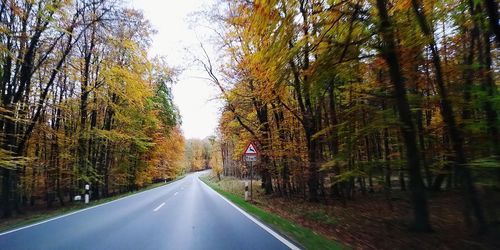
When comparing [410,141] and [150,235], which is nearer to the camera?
[410,141]

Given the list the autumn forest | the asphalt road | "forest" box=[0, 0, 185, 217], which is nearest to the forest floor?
the autumn forest

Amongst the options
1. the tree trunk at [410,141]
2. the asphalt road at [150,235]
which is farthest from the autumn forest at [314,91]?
the asphalt road at [150,235]

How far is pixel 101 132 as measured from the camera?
19688mm

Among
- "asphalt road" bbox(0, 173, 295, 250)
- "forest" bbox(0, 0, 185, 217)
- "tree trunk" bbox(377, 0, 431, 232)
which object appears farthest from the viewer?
"forest" bbox(0, 0, 185, 217)

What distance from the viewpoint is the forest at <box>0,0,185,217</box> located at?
13.9 m

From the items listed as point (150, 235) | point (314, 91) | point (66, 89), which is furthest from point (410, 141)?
point (66, 89)

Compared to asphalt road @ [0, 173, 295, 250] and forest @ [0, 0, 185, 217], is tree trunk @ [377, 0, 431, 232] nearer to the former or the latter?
asphalt road @ [0, 173, 295, 250]

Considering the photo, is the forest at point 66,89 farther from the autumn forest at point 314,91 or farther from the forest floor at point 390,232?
the forest floor at point 390,232

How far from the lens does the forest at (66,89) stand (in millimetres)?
13852

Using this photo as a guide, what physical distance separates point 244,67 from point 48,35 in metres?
9.50

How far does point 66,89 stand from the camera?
76.4 feet

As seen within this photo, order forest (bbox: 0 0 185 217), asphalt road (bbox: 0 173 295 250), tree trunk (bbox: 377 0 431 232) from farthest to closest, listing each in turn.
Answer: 1. forest (bbox: 0 0 185 217)
2. tree trunk (bbox: 377 0 431 232)
3. asphalt road (bbox: 0 173 295 250)

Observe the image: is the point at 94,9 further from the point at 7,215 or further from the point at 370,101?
the point at 370,101

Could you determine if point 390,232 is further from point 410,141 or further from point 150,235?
point 150,235
